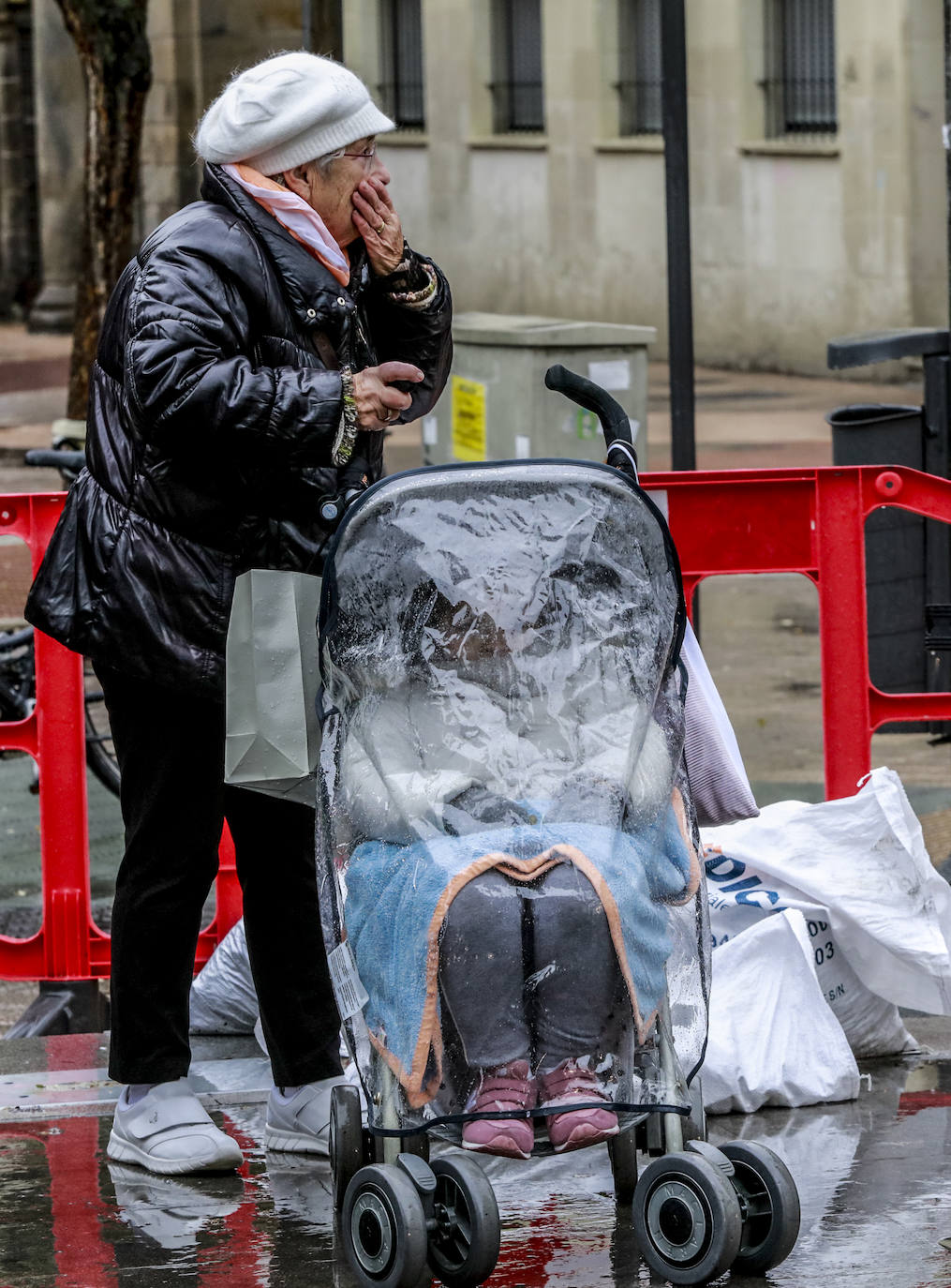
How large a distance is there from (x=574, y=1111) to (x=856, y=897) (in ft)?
4.94

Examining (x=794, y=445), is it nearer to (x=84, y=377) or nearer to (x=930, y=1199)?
(x=84, y=377)

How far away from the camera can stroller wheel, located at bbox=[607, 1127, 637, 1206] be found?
371 centimetres

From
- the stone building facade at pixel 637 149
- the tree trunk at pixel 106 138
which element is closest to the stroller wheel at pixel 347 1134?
the tree trunk at pixel 106 138

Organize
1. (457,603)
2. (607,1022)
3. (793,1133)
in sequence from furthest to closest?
(793,1133), (457,603), (607,1022)

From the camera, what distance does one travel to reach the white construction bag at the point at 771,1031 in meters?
4.36

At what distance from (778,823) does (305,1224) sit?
1.42 m

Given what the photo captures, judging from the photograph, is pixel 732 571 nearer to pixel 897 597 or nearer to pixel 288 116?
pixel 288 116

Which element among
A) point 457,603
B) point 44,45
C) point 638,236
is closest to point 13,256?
point 44,45

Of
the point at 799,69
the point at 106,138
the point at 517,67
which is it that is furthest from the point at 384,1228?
the point at 517,67

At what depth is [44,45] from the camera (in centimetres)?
2573

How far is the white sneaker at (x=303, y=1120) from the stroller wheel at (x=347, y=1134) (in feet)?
1.42

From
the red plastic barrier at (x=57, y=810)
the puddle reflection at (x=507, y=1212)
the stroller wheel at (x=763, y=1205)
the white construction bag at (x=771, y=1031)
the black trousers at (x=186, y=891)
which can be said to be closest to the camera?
the stroller wheel at (x=763, y=1205)

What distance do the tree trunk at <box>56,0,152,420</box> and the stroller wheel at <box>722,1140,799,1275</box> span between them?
9225 millimetres

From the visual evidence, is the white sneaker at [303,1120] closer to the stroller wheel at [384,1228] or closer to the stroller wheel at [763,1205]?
the stroller wheel at [384,1228]
